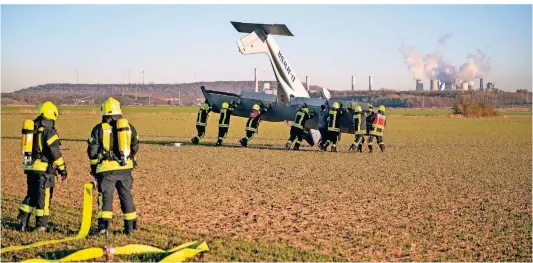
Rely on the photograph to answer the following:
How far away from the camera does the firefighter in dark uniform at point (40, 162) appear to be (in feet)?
31.2

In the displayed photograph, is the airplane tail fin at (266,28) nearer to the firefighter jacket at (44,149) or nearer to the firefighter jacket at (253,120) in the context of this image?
the firefighter jacket at (253,120)

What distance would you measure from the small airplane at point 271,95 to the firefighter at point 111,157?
1784cm

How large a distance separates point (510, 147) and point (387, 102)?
5474 inches

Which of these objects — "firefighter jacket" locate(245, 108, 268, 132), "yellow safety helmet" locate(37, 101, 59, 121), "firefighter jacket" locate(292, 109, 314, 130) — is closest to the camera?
"yellow safety helmet" locate(37, 101, 59, 121)

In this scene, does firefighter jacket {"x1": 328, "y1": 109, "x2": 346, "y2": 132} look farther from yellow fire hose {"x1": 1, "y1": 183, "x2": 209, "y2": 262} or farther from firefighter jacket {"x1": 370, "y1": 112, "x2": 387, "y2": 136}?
yellow fire hose {"x1": 1, "y1": 183, "x2": 209, "y2": 262}

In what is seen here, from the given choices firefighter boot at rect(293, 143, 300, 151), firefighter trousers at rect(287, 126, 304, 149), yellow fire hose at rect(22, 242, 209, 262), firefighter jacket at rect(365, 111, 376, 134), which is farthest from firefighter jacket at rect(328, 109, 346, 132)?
yellow fire hose at rect(22, 242, 209, 262)

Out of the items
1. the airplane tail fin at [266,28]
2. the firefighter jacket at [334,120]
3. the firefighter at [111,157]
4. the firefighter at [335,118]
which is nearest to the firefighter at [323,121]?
the firefighter at [335,118]

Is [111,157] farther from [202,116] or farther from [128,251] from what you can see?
[202,116]

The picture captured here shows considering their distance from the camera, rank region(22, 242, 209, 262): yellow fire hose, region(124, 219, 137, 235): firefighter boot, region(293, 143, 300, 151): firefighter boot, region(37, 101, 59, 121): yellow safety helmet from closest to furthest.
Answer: region(22, 242, 209, 262): yellow fire hose, region(124, 219, 137, 235): firefighter boot, region(37, 101, 59, 121): yellow safety helmet, region(293, 143, 300, 151): firefighter boot

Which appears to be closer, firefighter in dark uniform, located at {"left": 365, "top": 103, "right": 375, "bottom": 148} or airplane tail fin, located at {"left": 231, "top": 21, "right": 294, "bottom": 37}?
firefighter in dark uniform, located at {"left": 365, "top": 103, "right": 375, "bottom": 148}

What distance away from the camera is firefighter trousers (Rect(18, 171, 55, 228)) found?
378 inches

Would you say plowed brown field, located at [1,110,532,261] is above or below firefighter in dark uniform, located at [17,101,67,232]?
below

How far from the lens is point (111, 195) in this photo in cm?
930

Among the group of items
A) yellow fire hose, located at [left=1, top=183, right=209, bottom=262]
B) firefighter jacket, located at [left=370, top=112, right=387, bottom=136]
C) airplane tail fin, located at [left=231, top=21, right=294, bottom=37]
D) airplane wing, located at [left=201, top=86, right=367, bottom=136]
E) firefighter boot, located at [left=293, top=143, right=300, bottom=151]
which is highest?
airplane tail fin, located at [left=231, top=21, right=294, bottom=37]
